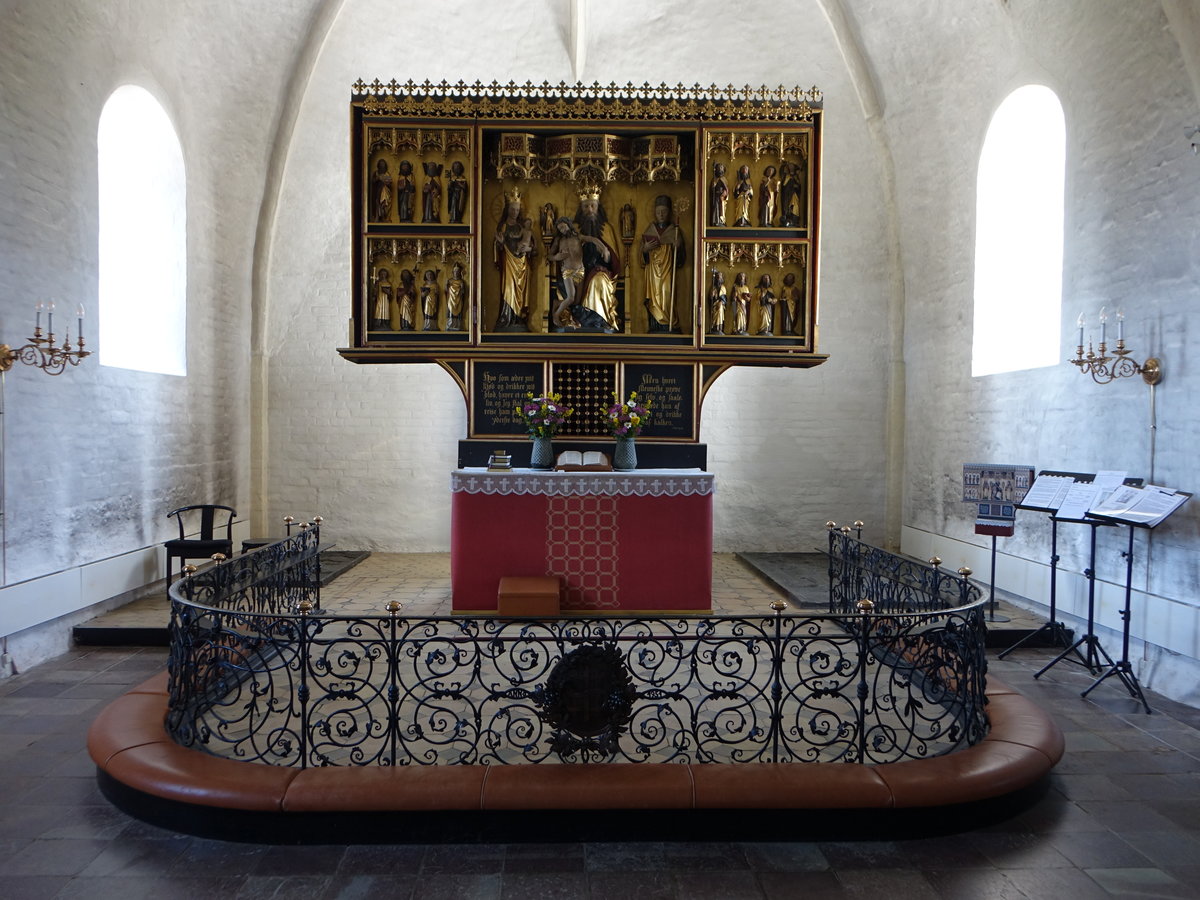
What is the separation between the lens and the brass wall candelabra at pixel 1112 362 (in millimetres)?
6328

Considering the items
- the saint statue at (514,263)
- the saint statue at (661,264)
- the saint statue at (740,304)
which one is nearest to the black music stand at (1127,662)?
the saint statue at (740,304)

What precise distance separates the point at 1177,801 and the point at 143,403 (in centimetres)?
902

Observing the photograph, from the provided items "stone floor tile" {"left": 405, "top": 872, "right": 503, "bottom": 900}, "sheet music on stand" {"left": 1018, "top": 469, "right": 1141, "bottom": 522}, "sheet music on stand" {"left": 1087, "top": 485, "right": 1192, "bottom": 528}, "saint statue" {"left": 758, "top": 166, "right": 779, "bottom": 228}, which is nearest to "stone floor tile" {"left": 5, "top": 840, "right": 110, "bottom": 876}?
"stone floor tile" {"left": 405, "top": 872, "right": 503, "bottom": 900}

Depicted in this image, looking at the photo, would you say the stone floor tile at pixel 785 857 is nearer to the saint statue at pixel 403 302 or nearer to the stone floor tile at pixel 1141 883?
the stone floor tile at pixel 1141 883

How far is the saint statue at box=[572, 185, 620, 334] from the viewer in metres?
8.39

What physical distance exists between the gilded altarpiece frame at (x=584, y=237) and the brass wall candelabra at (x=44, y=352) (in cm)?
237

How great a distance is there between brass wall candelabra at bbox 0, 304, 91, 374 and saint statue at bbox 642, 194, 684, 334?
201 inches

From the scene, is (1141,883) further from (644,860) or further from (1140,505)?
(1140,505)

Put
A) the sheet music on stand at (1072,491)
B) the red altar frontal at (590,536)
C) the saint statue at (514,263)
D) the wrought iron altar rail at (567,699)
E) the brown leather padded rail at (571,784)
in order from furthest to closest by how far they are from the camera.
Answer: the saint statue at (514,263) < the red altar frontal at (590,536) < the sheet music on stand at (1072,491) < the wrought iron altar rail at (567,699) < the brown leather padded rail at (571,784)

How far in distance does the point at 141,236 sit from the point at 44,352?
2.88 m

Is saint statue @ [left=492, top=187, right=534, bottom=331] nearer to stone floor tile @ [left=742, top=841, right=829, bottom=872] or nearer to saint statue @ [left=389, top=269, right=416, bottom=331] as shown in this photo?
saint statue @ [left=389, top=269, right=416, bottom=331]

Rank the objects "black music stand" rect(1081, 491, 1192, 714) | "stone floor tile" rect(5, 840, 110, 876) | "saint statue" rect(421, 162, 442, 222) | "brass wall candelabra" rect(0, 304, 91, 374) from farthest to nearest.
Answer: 1. "saint statue" rect(421, 162, 442, 222)
2. "brass wall candelabra" rect(0, 304, 91, 374)
3. "black music stand" rect(1081, 491, 1192, 714)
4. "stone floor tile" rect(5, 840, 110, 876)

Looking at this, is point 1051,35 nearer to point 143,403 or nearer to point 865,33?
point 865,33

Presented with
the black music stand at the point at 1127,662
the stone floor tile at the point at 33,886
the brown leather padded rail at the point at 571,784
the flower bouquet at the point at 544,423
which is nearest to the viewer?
the stone floor tile at the point at 33,886
